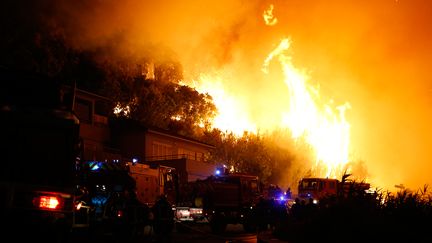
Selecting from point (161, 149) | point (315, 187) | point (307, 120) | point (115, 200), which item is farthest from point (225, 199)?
point (307, 120)

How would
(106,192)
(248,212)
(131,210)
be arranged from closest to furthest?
1. (131,210)
2. (106,192)
3. (248,212)

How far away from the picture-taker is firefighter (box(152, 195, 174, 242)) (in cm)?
1769

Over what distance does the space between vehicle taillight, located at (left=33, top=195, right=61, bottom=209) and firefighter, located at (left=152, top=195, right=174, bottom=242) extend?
26.9 feet

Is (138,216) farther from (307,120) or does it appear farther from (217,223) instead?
(307,120)

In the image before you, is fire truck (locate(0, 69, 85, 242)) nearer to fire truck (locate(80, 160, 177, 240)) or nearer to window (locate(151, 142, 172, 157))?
fire truck (locate(80, 160, 177, 240))

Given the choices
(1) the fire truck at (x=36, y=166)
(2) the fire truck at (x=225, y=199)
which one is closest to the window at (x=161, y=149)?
(2) the fire truck at (x=225, y=199)

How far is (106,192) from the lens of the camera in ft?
57.7

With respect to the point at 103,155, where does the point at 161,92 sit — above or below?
above

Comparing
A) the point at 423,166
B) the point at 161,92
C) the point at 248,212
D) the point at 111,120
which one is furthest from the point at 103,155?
the point at 423,166

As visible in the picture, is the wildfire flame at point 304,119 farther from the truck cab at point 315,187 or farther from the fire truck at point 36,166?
the fire truck at point 36,166

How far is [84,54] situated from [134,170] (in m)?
30.0

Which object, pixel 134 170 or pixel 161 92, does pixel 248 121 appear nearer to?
pixel 161 92

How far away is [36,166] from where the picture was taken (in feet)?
32.5

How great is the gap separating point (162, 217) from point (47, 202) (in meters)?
8.54
